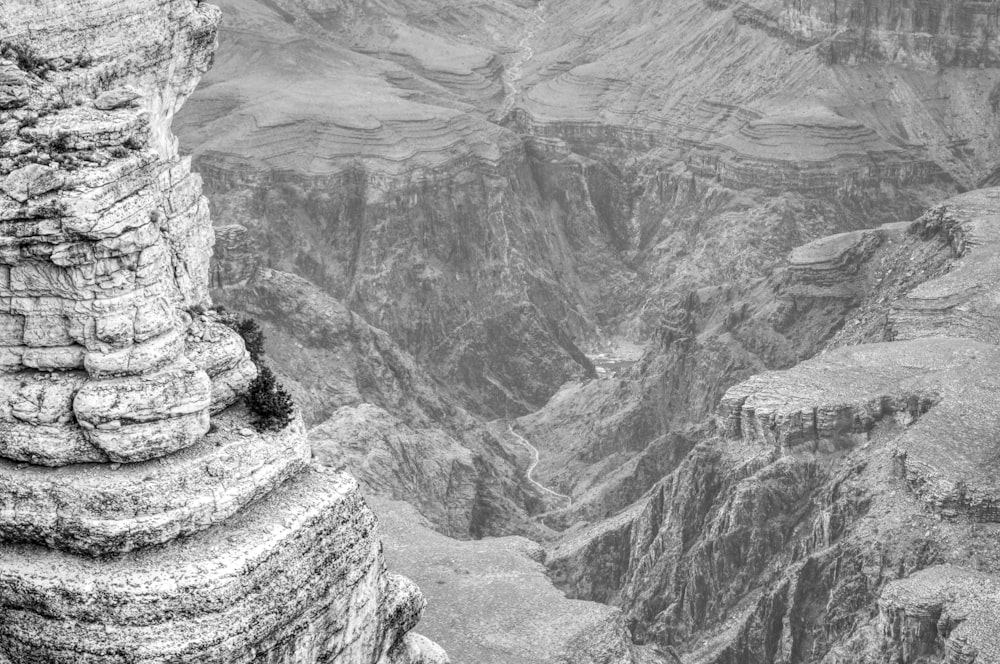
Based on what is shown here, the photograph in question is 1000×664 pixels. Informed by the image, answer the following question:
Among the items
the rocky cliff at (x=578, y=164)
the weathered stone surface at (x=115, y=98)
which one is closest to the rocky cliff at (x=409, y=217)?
the rocky cliff at (x=578, y=164)

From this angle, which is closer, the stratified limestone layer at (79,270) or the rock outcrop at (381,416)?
the stratified limestone layer at (79,270)

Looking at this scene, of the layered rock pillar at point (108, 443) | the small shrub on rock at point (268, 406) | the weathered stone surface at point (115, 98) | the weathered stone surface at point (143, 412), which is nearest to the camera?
the layered rock pillar at point (108, 443)

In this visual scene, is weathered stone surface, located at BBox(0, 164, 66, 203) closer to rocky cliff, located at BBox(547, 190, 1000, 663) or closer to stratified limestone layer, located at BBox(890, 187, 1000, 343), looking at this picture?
rocky cliff, located at BBox(547, 190, 1000, 663)

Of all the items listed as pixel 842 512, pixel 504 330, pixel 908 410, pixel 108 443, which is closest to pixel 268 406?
pixel 108 443

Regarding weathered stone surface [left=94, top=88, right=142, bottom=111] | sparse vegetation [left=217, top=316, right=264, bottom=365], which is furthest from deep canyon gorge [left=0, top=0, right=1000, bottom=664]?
sparse vegetation [left=217, top=316, right=264, bottom=365]

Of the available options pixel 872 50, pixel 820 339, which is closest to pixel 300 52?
pixel 872 50

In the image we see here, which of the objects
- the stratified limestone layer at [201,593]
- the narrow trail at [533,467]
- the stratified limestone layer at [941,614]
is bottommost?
the narrow trail at [533,467]

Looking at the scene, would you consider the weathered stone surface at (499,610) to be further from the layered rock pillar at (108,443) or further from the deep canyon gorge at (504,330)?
the layered rock pillar at (108,443)
